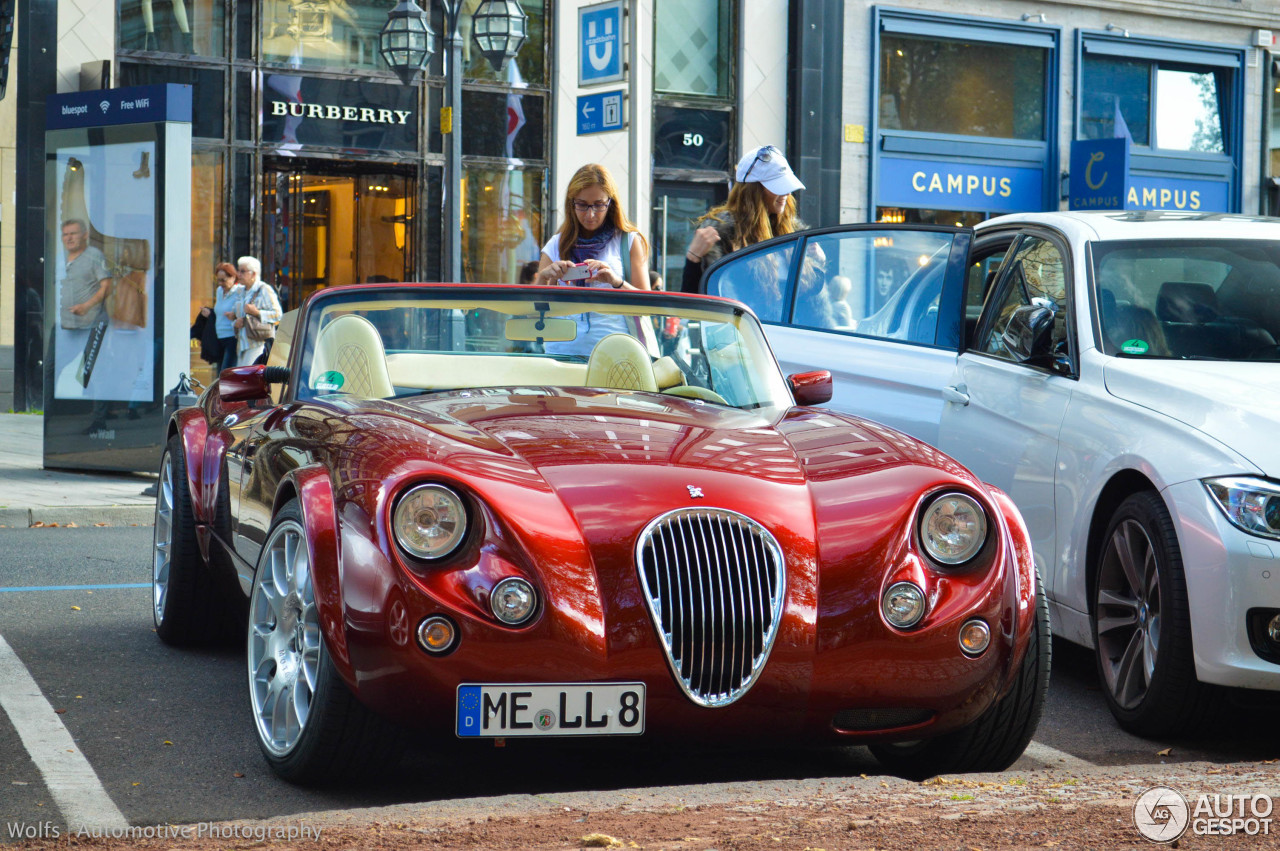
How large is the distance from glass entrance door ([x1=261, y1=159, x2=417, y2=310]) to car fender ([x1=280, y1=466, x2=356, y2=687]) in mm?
15600

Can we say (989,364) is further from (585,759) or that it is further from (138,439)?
(138,439)

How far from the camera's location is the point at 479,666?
11.5 ft

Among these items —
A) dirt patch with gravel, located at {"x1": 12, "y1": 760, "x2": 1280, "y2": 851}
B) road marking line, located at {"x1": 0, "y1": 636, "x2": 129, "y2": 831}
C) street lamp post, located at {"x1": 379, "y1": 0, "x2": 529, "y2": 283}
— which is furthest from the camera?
street lamp post, located at {"x1": 379, "y1": 0, "x2": 529, "y2": 283}

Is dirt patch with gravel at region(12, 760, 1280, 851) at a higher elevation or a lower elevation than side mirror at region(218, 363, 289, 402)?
lower

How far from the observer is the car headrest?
18.4 feet

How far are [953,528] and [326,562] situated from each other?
1.49m

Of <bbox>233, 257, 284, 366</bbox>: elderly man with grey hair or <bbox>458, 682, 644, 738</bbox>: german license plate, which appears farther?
<bbox>233, 257, 284, 366</bbox>: elderly man with grey hair

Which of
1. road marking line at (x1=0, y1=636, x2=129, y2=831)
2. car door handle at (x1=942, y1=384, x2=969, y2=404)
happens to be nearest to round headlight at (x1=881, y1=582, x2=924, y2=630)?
road marking line at (x1=0, y1=636, x2=129, y2=831)

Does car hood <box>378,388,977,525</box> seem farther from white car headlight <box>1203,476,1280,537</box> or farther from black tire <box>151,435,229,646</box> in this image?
black tire <box>151,435,229,646</box>

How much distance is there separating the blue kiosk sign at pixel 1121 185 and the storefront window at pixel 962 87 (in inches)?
32.2

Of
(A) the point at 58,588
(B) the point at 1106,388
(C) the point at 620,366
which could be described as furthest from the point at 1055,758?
(A) the point at 58,588

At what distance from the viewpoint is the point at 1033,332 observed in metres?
5.55

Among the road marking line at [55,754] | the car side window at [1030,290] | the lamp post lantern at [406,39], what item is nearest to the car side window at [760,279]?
the car side window at [1030,290]

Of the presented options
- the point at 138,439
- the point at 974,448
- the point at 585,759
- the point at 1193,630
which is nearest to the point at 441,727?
the point at 585,759
